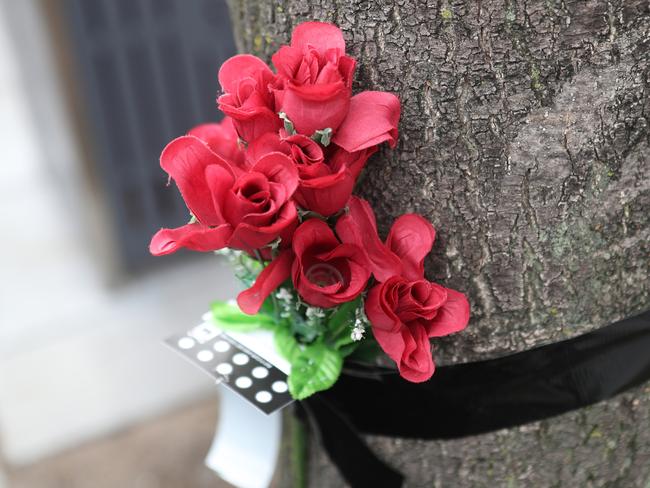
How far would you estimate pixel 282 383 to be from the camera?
1.03m

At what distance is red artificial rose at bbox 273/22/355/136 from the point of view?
2.67ft

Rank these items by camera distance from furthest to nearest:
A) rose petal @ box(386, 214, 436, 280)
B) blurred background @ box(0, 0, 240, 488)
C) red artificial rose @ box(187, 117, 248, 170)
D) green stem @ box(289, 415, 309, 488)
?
1. blurred background @ box(0, 0, 240, 488)
2. green stem @ box(289, 415, 309, 488)
3. red artificial rose @ box(187, 117, 248, 170)
4. rose petal @ box(386, 214, 436, 280)

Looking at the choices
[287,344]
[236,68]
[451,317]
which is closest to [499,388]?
[451,317]

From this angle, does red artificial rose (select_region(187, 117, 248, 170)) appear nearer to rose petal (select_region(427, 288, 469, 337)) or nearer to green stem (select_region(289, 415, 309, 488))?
rose petal (select_region(427, 288, 469, 337))

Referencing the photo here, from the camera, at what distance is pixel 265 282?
887 millimetres

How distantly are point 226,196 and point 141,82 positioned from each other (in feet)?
7.77

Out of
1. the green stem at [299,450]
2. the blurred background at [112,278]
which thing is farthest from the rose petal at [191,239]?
the blurred background at [112,278]

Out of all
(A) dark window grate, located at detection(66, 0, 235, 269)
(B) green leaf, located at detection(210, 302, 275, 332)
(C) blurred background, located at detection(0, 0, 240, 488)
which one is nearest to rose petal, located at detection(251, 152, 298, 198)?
(B) green leaf, located at detection(210, 302, 275, 332)

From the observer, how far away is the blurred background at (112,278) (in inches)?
101

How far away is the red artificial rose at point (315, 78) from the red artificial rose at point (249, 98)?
18mm

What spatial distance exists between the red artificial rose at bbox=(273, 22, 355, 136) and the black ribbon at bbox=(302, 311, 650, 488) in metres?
Answer: 0.38

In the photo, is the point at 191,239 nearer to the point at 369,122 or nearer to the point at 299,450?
the point at 369,122

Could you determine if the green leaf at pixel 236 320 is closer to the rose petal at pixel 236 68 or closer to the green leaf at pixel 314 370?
the green leaf at pixel 314 370

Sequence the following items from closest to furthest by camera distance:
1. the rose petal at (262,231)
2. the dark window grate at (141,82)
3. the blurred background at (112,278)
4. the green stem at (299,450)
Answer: the rose petal at (262,231) → the green stem at (299,450) → the blurred background at (112,278) → the dark window grate at (141,82)
